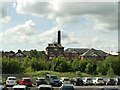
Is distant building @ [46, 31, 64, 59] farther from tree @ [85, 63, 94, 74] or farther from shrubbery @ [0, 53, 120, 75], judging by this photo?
tree @ [85, 63, 94, 74]

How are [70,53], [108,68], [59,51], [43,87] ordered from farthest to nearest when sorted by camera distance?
[70,53] → [59,51] → [108,68] → [43,87]

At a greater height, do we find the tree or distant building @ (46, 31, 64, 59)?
distant building @ (46, 31, 64, 59)

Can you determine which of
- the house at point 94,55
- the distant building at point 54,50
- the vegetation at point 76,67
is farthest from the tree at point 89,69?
the house at point 94,55

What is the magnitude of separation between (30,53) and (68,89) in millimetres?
58453

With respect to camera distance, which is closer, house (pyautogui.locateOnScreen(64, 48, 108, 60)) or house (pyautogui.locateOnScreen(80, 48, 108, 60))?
house (pyautogui.locateOnScreen(80, 48, 108, 60))

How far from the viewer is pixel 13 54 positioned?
69.9 m

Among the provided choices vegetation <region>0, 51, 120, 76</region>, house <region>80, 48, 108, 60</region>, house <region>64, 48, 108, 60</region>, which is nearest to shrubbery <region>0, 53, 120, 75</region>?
vegetation <region>0, 51, 120, 76</region>

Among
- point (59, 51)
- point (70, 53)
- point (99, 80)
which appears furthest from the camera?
point (70, 53)

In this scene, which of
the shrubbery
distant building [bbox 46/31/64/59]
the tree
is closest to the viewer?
the shrubbery

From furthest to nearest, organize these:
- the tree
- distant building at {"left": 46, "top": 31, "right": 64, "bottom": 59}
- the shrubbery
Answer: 1. distant building at {"left": 46, "top": 31, "right": 64, "bottom": 59}
2. the tree
3. the shrubbery

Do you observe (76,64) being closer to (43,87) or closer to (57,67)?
(57,67)

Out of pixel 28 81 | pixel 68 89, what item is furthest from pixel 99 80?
pixel 68 89

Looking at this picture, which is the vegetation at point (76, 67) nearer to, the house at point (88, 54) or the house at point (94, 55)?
the house at point (94, 55)

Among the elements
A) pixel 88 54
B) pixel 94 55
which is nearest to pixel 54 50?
pixel 88 54
